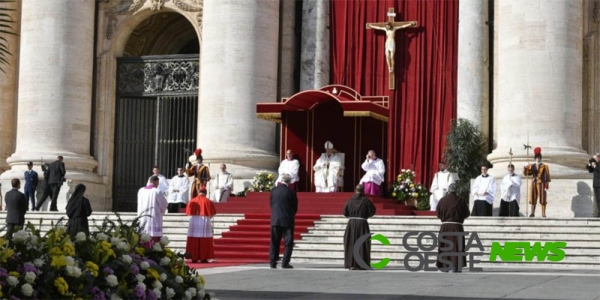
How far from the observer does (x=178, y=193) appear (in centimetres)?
2920

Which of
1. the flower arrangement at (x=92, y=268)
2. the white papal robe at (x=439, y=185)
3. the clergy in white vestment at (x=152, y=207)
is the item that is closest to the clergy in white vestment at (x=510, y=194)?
the white papal robe at (x=439, y=185)

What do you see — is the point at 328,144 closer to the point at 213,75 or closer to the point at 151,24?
the point at 213,75

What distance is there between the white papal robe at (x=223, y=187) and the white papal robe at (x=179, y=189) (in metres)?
0.74

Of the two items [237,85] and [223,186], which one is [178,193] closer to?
[223,186]

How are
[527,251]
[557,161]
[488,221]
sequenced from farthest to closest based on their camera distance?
[557,161] → [488,221] → [527,251]

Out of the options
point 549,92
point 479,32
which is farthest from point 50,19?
point 549,92

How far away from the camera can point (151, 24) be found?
35.8 m

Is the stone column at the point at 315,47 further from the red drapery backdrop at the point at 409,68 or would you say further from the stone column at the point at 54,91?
the stone column at the point at 54,91

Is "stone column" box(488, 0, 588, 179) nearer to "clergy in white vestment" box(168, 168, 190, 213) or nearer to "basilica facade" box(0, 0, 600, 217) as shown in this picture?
"basilica facade" box(0, 0, 600, 217)

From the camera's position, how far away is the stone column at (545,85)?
27.5 m

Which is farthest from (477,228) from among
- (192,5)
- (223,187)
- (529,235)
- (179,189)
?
(192,5)

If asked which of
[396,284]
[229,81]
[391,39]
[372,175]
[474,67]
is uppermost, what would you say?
[391,39]

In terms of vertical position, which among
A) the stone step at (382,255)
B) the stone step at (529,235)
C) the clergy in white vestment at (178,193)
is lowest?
the stone step at (382,255)

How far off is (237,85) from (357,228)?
435 inches
